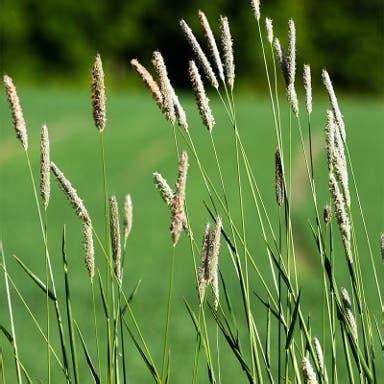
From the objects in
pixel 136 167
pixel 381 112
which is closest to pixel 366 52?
pixel 381 112

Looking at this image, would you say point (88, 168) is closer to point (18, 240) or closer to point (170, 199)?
point (18, 240)

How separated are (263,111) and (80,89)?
10.4 m

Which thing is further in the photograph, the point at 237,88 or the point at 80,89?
the point at 237,88

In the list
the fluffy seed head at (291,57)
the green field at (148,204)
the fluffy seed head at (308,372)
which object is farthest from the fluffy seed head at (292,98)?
the green field at (148,204)

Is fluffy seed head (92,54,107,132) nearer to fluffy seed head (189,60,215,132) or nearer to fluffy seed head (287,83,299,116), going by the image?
fluffy seed head (189,60,215,132)

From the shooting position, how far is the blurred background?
32875mm

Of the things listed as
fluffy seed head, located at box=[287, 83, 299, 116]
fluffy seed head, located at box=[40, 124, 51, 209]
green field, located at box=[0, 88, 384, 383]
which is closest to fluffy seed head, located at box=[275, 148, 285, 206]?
fluffy seed head, located at box=[287, 83, 299, 116]

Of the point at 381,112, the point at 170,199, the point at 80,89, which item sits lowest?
the point at 170,199

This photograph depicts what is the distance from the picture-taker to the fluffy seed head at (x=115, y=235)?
1120mm

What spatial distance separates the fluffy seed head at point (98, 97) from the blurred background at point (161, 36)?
29.0m

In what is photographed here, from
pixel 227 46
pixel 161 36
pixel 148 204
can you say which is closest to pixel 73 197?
pixel 227 46

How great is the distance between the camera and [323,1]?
39.6 metres

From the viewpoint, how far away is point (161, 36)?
3497 cm

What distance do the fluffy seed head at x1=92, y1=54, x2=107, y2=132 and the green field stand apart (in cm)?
212
